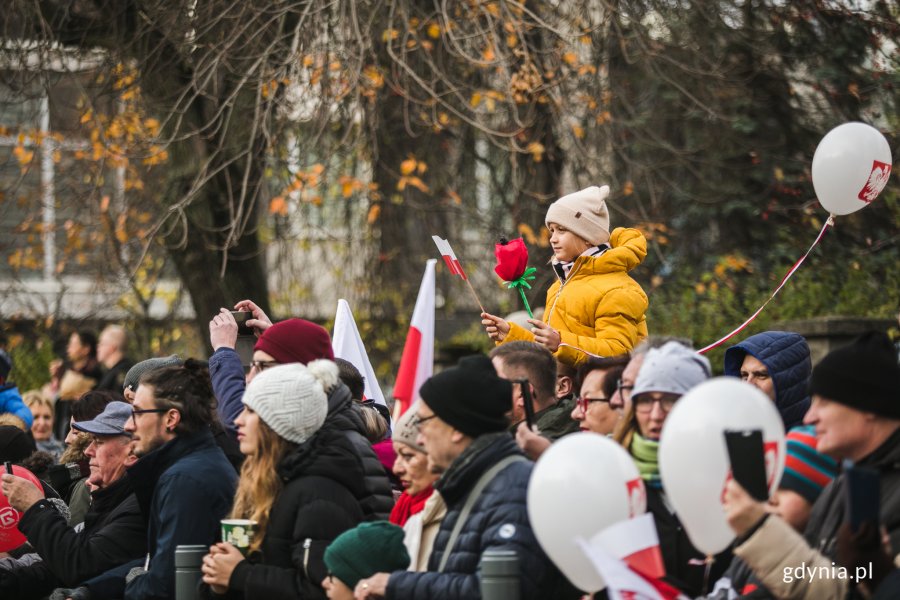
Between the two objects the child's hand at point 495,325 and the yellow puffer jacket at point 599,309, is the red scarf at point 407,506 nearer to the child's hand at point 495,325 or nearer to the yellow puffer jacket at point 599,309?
the child's hand at point 495,325

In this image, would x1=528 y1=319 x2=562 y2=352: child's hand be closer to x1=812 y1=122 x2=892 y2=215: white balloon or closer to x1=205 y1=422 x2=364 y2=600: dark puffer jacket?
x1=205 y1=422 x2=364 y2=600: dark puffer jacket

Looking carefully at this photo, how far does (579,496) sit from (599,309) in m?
2.59

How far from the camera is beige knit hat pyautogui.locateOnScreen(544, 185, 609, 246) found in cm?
639

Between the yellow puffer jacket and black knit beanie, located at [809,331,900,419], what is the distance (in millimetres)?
2278

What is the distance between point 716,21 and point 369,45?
380cm

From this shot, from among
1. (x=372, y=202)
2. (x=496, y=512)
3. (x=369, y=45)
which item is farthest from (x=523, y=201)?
(x=496, y=512)

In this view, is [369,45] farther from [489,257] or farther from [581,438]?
[581,438]

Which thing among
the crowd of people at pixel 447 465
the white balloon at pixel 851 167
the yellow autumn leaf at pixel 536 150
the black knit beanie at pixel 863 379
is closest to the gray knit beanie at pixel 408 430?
the crowd of people at pixel 447 465

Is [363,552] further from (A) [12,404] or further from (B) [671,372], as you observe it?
(A) [12,404]

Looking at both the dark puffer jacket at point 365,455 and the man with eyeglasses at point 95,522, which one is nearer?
the dark puffer jacket at point 365,455

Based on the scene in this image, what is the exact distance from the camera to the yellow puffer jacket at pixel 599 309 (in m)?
6.25

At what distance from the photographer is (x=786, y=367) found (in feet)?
17.6

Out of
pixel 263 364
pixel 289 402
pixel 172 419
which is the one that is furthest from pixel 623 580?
pixel 172 419
